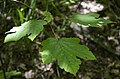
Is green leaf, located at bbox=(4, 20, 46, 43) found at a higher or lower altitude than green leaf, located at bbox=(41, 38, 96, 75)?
higher

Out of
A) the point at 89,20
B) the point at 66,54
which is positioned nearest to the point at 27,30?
the point at 66,54

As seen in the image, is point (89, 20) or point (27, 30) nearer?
point (27, 30)

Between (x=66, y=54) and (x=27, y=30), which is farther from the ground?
(x=27, y=30)

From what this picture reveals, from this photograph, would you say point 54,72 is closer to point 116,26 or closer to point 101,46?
point 101,46

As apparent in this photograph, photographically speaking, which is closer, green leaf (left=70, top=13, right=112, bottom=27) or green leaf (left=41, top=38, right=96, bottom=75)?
green leaf (left=41, top=38, right=96, bottom=75)

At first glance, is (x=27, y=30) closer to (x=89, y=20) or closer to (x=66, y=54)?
(x=66, y=54)

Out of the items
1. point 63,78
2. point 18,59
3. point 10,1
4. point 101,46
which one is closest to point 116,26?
Result: point 101,46

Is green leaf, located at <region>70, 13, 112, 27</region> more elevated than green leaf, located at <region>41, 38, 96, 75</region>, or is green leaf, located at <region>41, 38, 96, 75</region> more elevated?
green leaf, located at <region>70, 13, 112, 27</region>

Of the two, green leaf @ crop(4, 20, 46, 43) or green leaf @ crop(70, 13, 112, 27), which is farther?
green leaf @ crop(70, 13, 112, 27)
